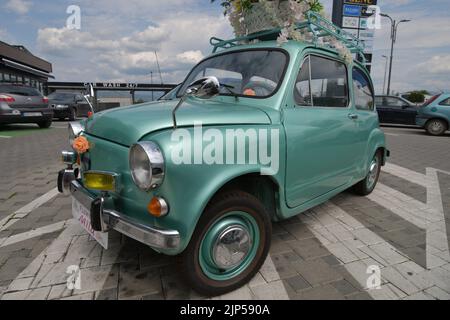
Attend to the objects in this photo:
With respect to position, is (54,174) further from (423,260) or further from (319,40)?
(423,260)

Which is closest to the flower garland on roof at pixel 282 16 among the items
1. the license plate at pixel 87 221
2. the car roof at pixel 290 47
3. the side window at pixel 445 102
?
the car roof at pixel 290 47

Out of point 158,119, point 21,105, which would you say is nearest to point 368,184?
point 158,119

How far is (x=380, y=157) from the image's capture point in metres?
4.42

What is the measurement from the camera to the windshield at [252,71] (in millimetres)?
2572

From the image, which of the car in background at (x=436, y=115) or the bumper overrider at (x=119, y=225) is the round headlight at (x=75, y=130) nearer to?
the bumper overrider at (x=119, y=225)

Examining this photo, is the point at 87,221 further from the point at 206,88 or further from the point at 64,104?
the point at 64,104

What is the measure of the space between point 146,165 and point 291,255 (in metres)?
1.59

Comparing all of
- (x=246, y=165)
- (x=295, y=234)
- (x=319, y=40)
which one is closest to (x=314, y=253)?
(x=295, y=234)

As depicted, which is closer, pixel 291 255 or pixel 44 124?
pixel 291 255

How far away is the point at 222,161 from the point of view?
75.3 inches

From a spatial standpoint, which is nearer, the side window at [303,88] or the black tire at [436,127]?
the side window at [303,88]

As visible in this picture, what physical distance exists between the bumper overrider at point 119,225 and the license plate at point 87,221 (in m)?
0.05

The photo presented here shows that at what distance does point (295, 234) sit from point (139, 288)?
5.18 ft

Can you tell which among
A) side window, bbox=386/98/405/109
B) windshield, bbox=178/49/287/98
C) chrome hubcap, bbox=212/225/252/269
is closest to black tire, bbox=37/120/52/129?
windshield, bbox=178/49/287/98
